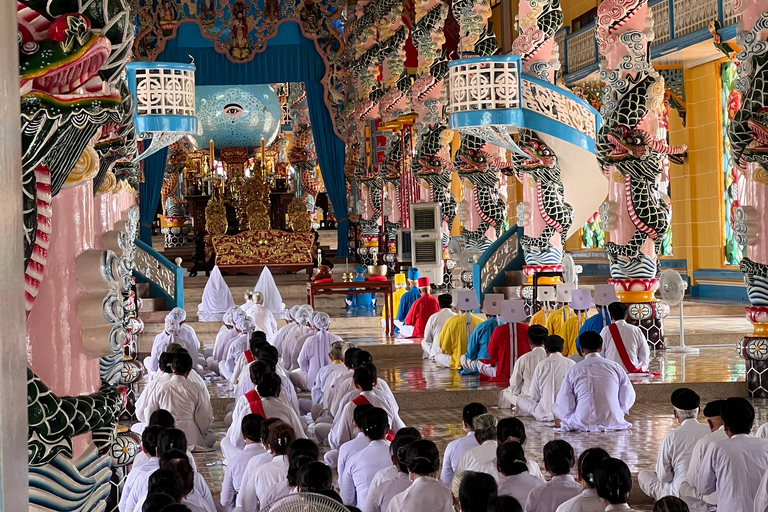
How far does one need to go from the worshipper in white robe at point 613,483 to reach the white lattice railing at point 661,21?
12.0 m

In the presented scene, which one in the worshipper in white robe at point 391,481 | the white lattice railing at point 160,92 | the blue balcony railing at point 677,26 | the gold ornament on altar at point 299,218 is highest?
the blue balcony railing at point 677,26

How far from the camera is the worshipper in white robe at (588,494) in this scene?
380 cm

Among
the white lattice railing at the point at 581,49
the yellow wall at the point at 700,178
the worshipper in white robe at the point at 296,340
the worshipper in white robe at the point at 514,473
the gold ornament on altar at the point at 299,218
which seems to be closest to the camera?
the worshipper in white robe at the point at 514,473

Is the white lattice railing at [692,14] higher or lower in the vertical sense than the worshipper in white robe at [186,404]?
higher

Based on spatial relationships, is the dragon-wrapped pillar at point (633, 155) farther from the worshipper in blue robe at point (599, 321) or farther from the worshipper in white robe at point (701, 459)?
the worshipper in white robe at point (701, 459)

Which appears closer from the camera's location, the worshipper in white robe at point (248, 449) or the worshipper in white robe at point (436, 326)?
the worshipper in white robe at point (248, 449)

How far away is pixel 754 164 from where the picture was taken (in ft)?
26.9

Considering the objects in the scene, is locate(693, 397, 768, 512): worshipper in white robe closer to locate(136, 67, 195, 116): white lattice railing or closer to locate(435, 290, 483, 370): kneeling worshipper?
locate(435, 290, 483, 370): kneeling worshipper

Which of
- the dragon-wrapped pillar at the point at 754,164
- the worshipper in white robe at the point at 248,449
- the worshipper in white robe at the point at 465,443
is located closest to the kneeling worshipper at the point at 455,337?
the dragon-wrapped pillar at the point at 754,164

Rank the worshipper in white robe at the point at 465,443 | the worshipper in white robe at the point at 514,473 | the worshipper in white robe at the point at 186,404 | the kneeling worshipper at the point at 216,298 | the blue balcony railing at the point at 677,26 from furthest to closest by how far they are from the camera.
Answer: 1. the kneeling worshipper at the point at 216,298
2. the blue balcony railing at the point at 677,26
3. the worshipper in white robe at the point at 186,404
4. the worshipper in white robe at the point at 465,443
5. the worshipper in white robe at the point at 514,473

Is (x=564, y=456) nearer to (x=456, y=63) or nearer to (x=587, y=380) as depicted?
(x=587, y=380)

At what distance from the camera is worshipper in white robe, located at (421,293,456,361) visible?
10.7 meters

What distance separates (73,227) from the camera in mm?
2510

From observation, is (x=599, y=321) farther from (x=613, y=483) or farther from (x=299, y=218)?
(x=299, y=218)
